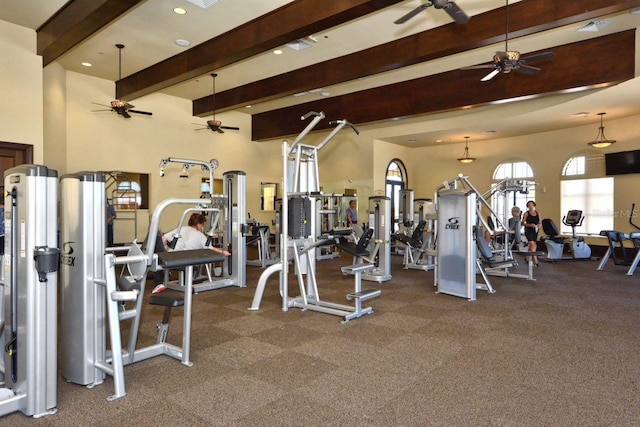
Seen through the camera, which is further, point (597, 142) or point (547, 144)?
point (547, 144)

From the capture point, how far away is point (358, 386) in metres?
2.70

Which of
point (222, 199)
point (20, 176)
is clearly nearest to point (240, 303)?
point (222, 199)

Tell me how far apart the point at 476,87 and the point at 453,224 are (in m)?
3.95

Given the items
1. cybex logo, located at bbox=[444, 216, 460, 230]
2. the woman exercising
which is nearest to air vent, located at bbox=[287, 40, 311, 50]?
cybex logo, located at bbox=[444, 216, 460, 230]

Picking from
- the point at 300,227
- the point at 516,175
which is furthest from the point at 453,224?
the point at 516,175

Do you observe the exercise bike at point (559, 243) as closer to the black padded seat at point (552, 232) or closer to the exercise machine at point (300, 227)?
the black padded seat at point (552, 232)

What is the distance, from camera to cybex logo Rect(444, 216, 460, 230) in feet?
17.7

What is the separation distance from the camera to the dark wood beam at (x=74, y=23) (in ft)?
16.8

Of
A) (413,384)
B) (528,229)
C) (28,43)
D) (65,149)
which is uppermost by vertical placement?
(28,43)

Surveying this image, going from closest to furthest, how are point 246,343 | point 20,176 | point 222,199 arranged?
point 20,176, point 246,343, point 222,199

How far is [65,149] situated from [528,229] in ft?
34.2

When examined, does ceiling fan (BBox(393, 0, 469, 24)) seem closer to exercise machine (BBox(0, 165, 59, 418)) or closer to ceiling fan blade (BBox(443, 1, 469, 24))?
ceiling fan blade (BBox(443, 1, 469, 24))

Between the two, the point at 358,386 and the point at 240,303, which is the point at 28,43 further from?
the point at 358,386

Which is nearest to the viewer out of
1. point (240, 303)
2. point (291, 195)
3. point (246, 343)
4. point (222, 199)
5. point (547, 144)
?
point (246, 343)
